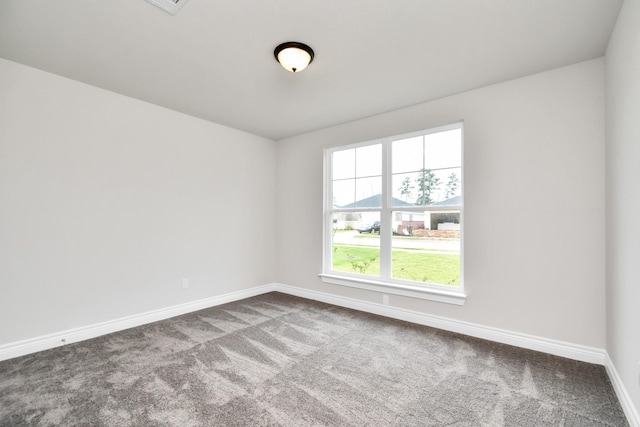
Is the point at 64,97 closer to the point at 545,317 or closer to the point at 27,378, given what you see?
the point at 27,378

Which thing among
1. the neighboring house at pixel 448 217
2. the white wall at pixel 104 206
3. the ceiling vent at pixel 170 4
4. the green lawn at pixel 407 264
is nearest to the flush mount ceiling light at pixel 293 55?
the ceiling vent at pixel 170 4

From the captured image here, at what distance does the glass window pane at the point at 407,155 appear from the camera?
11.1ft

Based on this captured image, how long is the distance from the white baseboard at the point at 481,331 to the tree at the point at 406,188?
4.49ft

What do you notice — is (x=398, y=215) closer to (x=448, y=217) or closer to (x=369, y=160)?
(x=448, y=217)

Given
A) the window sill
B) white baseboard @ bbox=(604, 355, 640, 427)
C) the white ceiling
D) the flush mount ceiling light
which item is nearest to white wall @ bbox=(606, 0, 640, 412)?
white baseboard @ bbox=(604, 355, 640, 427)

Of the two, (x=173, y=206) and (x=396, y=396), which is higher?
(x=173, y=206)

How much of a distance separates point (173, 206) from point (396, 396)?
10.2 feet

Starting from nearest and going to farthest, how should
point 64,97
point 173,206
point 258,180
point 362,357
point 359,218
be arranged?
point 362,357 < point 64,97 < point 173,206 < point 359,218 < point 258,180

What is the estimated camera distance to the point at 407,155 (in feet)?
11.4

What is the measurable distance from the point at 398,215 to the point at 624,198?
78.7 inches

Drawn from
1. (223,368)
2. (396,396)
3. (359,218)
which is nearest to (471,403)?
(396,396)

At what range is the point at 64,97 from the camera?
2.68m

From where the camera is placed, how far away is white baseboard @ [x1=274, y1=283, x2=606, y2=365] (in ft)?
7.71

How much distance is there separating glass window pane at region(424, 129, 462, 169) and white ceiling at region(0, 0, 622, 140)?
1.45 feet
